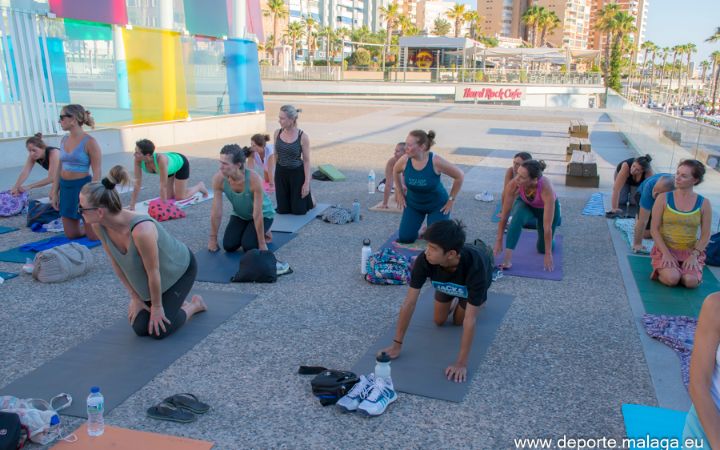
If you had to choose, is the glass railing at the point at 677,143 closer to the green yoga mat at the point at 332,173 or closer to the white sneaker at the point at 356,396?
the green yoga mat at the point at 332,173

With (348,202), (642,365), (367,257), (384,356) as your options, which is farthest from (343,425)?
(348,202)

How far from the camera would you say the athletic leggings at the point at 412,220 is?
700cm

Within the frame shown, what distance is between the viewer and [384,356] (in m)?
3.79

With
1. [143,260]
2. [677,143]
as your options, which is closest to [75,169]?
[143,260]

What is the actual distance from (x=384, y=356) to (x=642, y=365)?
1950mm

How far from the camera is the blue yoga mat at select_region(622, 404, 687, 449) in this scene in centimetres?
333

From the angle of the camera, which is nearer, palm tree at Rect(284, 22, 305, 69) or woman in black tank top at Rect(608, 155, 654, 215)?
woman in black tank top at Rect(608, 155, 654, 215)

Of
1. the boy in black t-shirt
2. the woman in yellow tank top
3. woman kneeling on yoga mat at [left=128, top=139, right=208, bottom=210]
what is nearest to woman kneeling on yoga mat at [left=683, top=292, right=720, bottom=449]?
the boy in black t-shirt

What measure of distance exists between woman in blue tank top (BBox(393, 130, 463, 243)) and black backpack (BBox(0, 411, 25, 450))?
4.59 m

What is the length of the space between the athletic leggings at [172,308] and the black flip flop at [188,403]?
0.97 meters

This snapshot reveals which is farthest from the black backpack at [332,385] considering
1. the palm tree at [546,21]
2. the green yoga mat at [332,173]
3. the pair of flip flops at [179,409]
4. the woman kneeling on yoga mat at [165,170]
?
the palm tree at [546,21]

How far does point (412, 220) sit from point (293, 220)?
6.51 feet

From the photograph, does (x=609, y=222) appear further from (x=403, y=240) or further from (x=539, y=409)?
(x=539, y=409)

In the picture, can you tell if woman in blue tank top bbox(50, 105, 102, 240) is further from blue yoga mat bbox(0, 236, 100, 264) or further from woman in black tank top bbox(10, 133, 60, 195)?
woman in black tank top bbox(10, 133, 60, 195)
